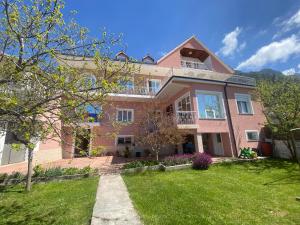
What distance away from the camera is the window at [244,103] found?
17.5 meters

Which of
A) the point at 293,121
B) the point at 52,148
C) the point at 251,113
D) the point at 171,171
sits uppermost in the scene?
the point at 251,113

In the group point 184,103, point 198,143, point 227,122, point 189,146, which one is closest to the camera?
point 198,143

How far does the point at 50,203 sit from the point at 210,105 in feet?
47.0

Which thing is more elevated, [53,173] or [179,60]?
[179,60]

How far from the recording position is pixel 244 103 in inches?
704

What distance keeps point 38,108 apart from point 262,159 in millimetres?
16634

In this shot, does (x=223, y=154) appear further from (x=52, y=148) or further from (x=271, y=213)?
(x=52, y=148)

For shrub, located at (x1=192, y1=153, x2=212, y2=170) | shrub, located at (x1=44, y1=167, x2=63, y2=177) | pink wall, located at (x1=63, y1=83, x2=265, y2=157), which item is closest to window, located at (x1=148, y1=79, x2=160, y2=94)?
pink wall, located at (x1=63, y1=83, x2=265, y2=157)

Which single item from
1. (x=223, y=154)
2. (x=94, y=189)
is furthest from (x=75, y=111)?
(x=223, y=154)

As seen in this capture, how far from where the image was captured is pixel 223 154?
16.4m

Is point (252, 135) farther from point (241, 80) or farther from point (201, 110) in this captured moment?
point (201, 110)

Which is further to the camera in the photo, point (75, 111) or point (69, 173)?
point (69, 173)

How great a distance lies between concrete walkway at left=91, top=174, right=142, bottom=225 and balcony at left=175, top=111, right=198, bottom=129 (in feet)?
24.3

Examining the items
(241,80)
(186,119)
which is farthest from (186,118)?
(241,80)
